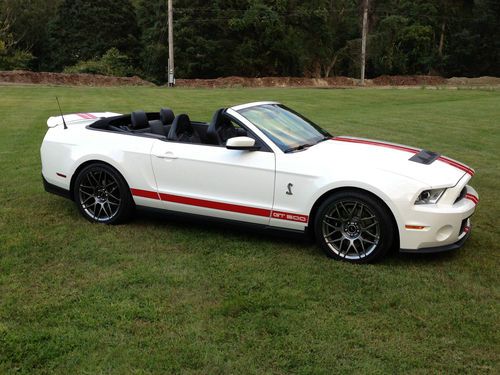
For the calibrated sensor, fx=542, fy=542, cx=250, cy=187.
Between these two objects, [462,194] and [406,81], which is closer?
[462,194]

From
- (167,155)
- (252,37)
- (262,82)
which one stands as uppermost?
(252,37)

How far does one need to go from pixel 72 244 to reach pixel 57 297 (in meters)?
1.25

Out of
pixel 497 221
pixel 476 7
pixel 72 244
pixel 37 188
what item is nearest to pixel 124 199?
pixel 72 244

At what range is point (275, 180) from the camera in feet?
16.5

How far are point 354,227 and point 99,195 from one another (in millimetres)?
2859

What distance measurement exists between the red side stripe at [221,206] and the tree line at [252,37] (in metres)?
52.4

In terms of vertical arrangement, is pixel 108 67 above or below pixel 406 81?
above

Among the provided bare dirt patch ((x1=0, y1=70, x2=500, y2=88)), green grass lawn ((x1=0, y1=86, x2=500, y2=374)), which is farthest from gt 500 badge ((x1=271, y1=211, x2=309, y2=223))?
bare dirt patch ((x1=0, y1=70, x2=500, y2=88))

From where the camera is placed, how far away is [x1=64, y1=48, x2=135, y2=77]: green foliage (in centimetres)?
5434

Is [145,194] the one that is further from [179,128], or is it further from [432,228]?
[432,228]

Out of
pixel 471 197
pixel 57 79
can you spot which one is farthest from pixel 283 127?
pixel 57 79

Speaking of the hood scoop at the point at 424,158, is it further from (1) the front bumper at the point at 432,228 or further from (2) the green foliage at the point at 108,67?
(2) the green foliage at the point at 108,67

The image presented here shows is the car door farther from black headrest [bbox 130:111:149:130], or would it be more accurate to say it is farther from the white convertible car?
black headrest [bbox 130:111:149:130]

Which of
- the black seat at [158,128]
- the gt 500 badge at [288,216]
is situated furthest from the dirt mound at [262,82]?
the gt 500 badge at [288,216]
